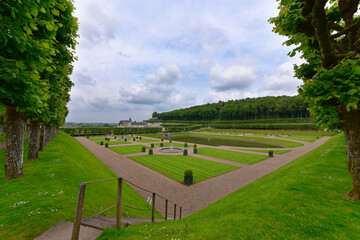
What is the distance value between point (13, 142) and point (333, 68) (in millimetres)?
13857

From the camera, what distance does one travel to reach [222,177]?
14.7m

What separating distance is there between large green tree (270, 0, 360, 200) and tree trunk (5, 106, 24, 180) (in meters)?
13.0

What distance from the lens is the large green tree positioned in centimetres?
427

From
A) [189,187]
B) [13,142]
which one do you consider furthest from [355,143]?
[13,142]

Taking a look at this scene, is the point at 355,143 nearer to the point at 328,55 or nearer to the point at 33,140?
the point at 328,55

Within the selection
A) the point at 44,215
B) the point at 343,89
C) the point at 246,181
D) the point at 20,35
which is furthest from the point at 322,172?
the point at 20,35

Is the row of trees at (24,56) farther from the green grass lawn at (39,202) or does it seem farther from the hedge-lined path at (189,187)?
the hedge-lined path at (189,187)

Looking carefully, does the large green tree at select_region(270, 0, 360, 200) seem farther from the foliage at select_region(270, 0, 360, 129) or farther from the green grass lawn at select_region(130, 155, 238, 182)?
the green grass lawn at select_region(130, 155, 238, 182)

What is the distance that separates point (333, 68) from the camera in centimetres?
459

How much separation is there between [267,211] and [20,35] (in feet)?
31.0

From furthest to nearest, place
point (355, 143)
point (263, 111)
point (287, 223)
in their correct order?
point (263, 111) < point (355, 143) < point (287, 223)

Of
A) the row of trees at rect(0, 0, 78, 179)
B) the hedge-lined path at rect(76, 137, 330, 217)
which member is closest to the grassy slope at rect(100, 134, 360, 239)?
the hedge-lined path at rect(76, 137, 330, 217)

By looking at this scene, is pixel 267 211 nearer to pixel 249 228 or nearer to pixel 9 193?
pixel 249 228

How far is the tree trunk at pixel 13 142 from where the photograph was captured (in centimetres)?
723
